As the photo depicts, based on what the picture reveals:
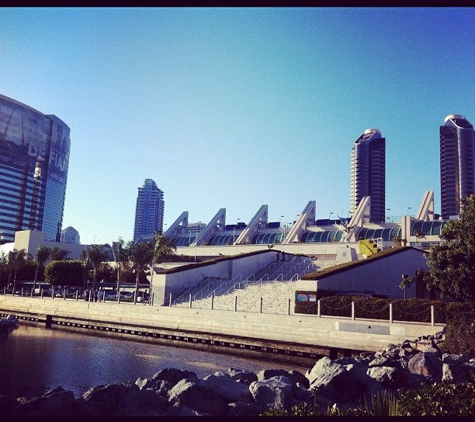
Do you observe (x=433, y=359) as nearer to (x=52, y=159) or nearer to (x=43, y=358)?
(x=43, y=358)

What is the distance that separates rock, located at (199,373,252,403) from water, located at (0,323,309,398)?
5.52m

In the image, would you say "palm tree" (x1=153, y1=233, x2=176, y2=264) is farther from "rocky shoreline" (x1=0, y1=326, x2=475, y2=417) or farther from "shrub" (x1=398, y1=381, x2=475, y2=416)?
"shrub" (x1=398, y1=381, x2=475, y2=416)

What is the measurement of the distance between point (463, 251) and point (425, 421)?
18118 mm

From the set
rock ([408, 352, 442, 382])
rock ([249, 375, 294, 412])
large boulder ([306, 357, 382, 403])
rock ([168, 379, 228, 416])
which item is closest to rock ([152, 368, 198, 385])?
rock ([168, 379, 228, 416])

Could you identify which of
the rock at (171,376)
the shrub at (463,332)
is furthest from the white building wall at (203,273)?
the rock at (171,376)

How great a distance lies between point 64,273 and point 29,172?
127 metres

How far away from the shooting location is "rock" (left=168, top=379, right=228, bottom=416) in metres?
12.6

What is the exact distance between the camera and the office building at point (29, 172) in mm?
158750

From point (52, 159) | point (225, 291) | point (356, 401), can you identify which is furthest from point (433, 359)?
point (52, 159)

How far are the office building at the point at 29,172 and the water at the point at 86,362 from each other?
→ 132 m

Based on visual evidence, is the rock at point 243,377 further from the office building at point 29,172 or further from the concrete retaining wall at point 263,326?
the office building at point 29,172

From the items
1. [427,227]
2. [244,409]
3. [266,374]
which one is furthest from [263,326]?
[427,227]

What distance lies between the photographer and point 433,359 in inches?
663

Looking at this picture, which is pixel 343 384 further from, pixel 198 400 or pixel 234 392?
pixel 198 400
